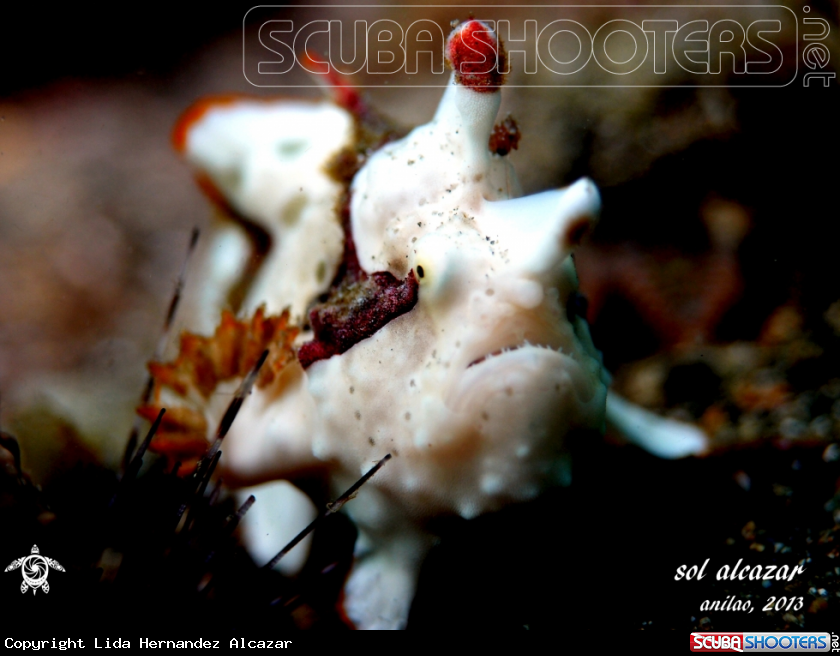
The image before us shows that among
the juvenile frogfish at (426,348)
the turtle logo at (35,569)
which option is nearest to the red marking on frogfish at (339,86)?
the juvenile frogfish at (426,348)

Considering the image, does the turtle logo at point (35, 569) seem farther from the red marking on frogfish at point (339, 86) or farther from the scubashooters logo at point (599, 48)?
the red marking on frogfish at point (339, 86)

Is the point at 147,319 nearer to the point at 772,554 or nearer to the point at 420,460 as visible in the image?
the point at 420,460

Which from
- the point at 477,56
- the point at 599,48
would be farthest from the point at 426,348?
the point at 599,48

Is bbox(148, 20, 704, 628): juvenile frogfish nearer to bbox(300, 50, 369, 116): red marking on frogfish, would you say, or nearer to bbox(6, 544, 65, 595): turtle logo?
bbox(300, 50, 369, 116): red marking on frogfish

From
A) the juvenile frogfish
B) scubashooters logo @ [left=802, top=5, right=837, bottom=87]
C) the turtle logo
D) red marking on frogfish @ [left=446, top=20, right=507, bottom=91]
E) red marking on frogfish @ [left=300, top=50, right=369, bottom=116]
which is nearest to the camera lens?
the juvenile frogfish

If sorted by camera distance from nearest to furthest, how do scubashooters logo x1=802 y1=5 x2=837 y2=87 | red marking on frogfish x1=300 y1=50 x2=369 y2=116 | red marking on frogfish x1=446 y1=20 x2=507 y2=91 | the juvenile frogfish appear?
1. the juvenile frogfish
2. red marking on frogfish x1=446 y1=20 x2=507 y2=91
3. red marking on frogfish x1=300 y1=50 x2=369 y2=116
4. scubashooters logo x1=802 y1=5 x2=837 y2=87

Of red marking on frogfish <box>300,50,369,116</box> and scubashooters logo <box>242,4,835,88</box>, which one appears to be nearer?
red marking on frogfish <box>300,50,369,116</box>

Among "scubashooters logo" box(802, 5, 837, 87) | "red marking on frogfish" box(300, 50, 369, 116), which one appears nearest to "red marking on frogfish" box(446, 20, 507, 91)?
"red marking on frogfish" box(300, 50, 369, 116)

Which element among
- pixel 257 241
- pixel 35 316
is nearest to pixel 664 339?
pixel 257 241
